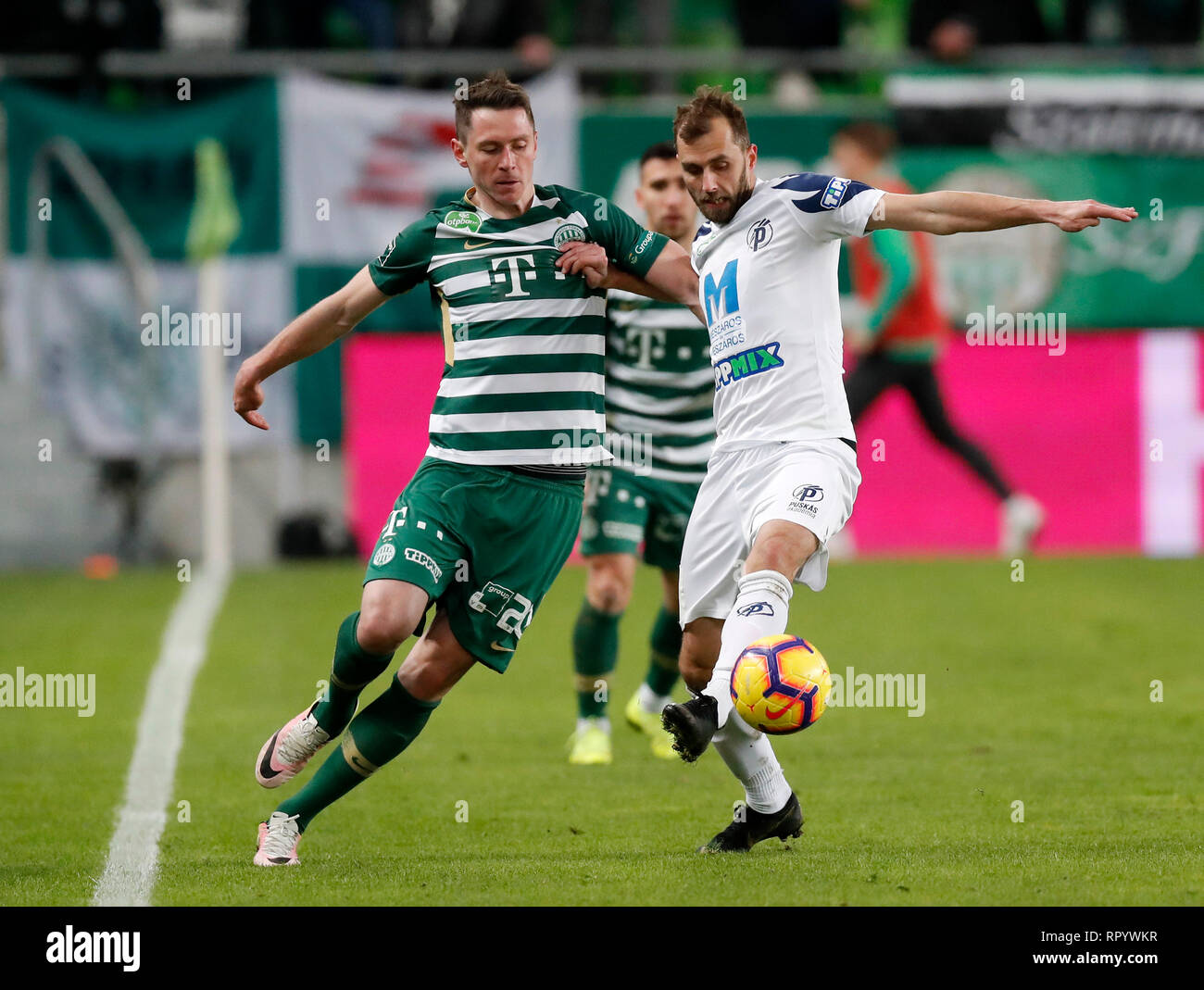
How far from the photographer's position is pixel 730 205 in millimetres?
6379

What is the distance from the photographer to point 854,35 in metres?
18.8

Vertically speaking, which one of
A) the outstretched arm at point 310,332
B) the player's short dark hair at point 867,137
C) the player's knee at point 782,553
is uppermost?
the player's short dark hair at point 867,137

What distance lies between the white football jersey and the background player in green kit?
1973 millimetres

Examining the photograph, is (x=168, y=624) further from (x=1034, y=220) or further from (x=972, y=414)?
(x=1034, y=220)

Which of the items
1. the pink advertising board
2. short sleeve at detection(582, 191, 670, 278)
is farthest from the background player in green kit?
the pink advertising board

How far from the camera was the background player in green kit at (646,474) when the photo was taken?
335 inches

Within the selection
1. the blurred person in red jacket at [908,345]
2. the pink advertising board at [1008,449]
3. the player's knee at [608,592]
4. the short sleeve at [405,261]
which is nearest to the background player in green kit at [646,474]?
the player's knee at [608,592]

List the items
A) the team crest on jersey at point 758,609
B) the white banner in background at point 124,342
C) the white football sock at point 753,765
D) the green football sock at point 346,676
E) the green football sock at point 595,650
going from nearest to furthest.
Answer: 1. the team crest on jersey at point 758,609
2. the green football sock at point 346,676
3. the white football sock at point 753,765
4. the green football sock at point 595,650
5. the white banner in background at point 124,342

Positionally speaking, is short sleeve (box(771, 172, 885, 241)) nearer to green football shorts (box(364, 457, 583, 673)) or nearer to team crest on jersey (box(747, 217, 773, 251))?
team crest on jersey (box(747, 217, 773, 251))

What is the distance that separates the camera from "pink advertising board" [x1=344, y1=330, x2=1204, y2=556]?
50.9 ft

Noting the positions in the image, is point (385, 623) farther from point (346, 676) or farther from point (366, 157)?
point (366, 157)

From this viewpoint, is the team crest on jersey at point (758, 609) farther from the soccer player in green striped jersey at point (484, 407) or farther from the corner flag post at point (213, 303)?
the corner flag post at point (213, 303)

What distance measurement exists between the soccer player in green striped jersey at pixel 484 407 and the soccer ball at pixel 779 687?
0.94m
